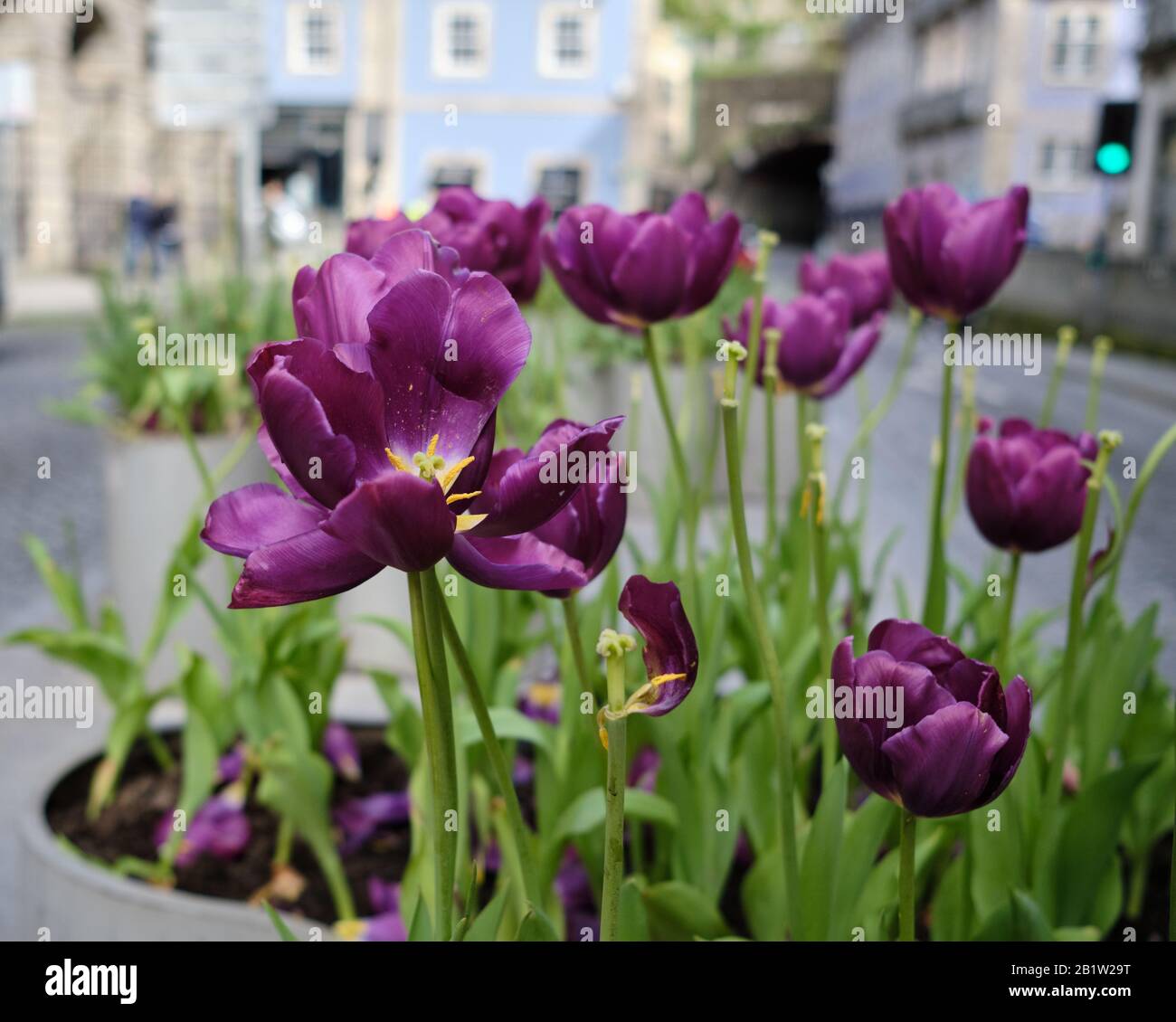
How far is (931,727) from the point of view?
65cm

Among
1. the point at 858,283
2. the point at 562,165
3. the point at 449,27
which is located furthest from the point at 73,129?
the point at 858,283

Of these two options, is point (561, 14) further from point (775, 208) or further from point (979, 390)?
point (775, 208)

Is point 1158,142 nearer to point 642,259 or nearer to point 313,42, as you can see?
point 313,42

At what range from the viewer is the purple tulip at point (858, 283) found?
155 cm

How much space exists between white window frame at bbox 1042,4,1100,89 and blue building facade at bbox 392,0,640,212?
9.03 metres

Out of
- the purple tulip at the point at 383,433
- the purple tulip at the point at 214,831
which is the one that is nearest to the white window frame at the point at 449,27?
the purple tulip at the point at 214,831

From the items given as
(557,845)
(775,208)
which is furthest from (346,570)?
(775,208)

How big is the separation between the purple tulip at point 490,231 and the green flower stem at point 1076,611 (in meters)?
0.50

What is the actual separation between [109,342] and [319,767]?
2.11 m

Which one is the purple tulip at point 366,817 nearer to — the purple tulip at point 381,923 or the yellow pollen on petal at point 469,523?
the purple tulip at point 381,923

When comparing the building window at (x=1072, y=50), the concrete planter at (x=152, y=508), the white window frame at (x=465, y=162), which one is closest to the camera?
the concrete planter at (x=152, y=508)

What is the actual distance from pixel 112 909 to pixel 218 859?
0.30m

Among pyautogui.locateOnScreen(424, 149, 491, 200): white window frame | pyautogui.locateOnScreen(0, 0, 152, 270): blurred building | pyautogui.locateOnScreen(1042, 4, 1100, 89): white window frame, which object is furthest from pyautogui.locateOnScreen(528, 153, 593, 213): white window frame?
pyautogui.locateOnScreen(1042, 4, 1100, 89): white window frame

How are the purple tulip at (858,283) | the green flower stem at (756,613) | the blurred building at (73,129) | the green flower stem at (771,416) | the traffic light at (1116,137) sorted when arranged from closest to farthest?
the green flower stem at (756,613) → the green flower stem at (771,416) → the purple tulip at (858,283) → the traffic light at (1116,137) → the blurred building at (73,129)
